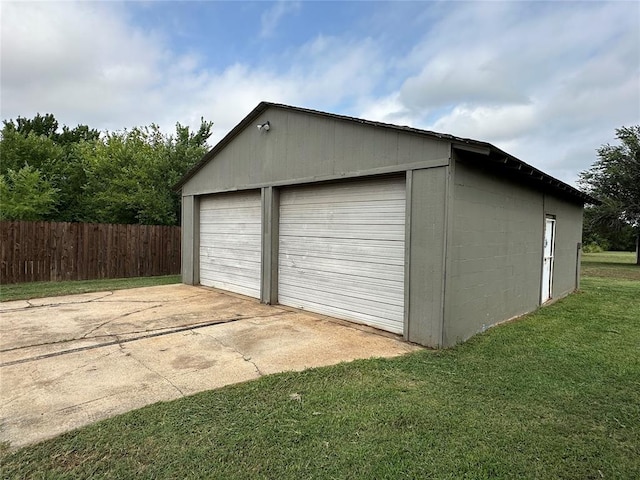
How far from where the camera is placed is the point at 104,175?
18922 millimetres

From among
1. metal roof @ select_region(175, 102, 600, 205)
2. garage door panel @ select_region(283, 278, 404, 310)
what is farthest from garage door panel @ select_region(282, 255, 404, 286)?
metal roof @ select_region(175, 102, 600, 205)

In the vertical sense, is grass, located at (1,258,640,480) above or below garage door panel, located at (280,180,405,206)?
below

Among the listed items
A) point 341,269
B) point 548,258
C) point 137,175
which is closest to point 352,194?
point 341,269

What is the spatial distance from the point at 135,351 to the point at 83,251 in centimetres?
872

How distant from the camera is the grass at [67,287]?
873 centimetres

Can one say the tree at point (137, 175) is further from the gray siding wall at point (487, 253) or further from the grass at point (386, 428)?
the grass at point (386, 428)

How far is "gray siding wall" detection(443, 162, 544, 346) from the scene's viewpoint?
196 inches

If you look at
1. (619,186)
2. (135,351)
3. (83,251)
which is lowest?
(135,351)

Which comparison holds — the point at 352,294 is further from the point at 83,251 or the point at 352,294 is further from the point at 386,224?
the point at 83,251

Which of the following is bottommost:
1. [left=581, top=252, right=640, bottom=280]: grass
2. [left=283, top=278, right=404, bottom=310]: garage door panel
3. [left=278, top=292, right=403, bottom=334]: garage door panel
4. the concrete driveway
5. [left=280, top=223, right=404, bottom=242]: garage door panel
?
[left=581, top=252, right=640, bottom=280]: grass

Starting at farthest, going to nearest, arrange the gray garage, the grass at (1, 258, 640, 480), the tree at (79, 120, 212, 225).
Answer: the tree at (79, 120, 212, 225), the gray garage, the grass at (1, 258, 640, 480)

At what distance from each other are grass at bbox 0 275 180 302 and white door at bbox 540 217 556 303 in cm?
1015

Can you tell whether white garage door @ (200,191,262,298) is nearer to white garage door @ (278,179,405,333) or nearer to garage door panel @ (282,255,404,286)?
white garage door @ (278,179,405,333)

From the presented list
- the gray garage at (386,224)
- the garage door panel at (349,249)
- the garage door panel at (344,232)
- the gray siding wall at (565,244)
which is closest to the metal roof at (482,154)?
the gray garage at (386,224)
